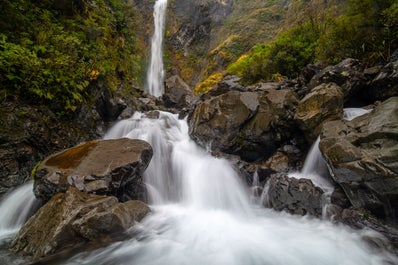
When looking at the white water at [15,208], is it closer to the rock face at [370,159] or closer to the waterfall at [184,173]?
the waterfall at [184,173]

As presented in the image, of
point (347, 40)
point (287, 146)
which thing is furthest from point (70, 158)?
point (347, 40)

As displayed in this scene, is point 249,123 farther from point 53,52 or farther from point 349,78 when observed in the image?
point 53,52

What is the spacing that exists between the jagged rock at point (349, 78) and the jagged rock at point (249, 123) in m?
1.29

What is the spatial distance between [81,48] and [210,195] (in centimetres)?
702

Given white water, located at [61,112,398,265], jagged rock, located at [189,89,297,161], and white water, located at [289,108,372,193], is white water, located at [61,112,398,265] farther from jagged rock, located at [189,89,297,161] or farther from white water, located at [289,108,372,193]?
white water, located at [289,108,372,193]

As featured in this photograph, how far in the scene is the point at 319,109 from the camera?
7074 mm

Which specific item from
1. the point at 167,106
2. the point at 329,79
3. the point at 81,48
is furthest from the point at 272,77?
the point at 81,48

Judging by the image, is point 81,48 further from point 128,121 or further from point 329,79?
point 329,79

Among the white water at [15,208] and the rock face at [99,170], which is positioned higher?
the rock face at [99,170]

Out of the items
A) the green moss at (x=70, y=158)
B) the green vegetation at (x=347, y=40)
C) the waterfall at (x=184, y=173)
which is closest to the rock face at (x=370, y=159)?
the waterfall at (x=184, y=173)

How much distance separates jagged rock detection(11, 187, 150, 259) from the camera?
398 centimetres

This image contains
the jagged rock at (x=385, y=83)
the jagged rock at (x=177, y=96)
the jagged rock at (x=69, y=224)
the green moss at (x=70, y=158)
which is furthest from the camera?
the jagged rock at (x=177, y=96)

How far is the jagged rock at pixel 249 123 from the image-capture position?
7988 mm

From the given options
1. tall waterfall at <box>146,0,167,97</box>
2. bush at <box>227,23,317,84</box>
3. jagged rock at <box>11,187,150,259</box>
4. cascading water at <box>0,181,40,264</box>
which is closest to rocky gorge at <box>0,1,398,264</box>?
jagged rock at <box>11,187,150,259</box>
